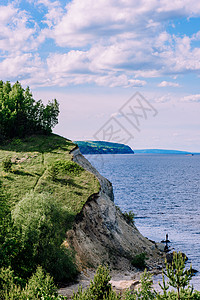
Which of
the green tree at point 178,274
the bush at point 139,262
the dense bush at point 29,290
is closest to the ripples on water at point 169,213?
the bush at point 139,262

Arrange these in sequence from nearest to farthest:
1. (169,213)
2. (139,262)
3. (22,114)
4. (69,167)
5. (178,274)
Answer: (178,274)
(139,262)
(69,167)
(22,114)
(169,213)

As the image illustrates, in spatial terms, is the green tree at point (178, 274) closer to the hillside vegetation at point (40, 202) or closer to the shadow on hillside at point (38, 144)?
the hillside vegetation at point (40, 202)

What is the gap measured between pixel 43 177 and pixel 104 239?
44.9ft

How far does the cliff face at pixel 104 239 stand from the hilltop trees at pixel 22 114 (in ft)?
96.1

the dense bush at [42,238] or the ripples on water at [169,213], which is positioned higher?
the dense bush at [42,238]

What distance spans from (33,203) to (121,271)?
53.4 feet

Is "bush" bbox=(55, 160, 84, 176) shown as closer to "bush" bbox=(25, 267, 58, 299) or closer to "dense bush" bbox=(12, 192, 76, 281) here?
"dense bush" bbox=(12, 192, 76, 281)

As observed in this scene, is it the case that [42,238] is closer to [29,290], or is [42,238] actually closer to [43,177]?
[29,290]

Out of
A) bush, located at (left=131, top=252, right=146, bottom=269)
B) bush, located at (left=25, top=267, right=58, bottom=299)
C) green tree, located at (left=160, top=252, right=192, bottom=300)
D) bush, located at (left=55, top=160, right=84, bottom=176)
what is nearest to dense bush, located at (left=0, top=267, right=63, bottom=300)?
bush, located at (left=25, top=267, right=58, bottom=299)

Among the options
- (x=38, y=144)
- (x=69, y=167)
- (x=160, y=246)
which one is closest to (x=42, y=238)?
(x=69, y=167)

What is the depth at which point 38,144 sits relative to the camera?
65312mm

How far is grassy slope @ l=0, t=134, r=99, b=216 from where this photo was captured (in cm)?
4538

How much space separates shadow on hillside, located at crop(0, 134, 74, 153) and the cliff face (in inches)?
665

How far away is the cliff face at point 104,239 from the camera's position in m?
40.2
